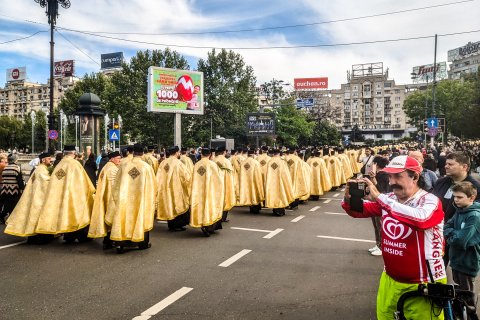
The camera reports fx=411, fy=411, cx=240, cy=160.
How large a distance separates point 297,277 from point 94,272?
113 inches

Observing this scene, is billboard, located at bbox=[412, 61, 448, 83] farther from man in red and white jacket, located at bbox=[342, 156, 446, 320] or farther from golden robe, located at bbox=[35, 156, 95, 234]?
man in red and white jacket, located at bbox=[342, 156, 446, 320]

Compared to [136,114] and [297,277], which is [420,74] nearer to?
[136,114]

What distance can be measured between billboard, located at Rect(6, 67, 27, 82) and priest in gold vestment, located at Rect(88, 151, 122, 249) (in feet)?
419

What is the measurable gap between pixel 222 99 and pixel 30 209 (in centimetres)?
4238

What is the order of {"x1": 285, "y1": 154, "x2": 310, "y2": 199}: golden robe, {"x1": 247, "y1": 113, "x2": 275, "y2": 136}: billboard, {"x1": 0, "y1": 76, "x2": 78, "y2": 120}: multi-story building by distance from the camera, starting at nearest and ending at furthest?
{"x1": 285, "y1": 154, "x2": 310, "y2": 199}: golden robe < {"x1": 247, "y1": 113, "x2": 275, "y2": 136}: billboard < {"x1": 0, "y1": 76, "x2": 78, "y2": 120}: multi-story building

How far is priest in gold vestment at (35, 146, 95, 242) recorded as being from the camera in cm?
723

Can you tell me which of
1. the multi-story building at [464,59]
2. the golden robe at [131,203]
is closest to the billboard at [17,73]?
the multi-story building at [464,59]

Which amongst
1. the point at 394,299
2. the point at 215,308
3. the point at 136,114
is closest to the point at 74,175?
the point at 215,308

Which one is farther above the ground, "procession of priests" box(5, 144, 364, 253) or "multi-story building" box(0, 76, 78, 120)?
"multi-story building" box(0, 76, 78, 120)

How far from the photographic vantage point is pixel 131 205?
22.9 feet

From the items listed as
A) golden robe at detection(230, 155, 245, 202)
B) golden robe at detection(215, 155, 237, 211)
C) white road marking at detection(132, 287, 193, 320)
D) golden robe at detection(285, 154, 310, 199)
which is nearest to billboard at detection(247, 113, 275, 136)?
golden robe at detection(230, 155, 245, 202)

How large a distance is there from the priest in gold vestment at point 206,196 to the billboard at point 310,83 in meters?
88.5

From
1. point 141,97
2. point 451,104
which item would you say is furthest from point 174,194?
point 451,104

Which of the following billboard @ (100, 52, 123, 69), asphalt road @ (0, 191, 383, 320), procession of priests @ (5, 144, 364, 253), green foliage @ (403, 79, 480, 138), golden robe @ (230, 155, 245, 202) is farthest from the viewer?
billboard @ (100, 52, 123, 69)
